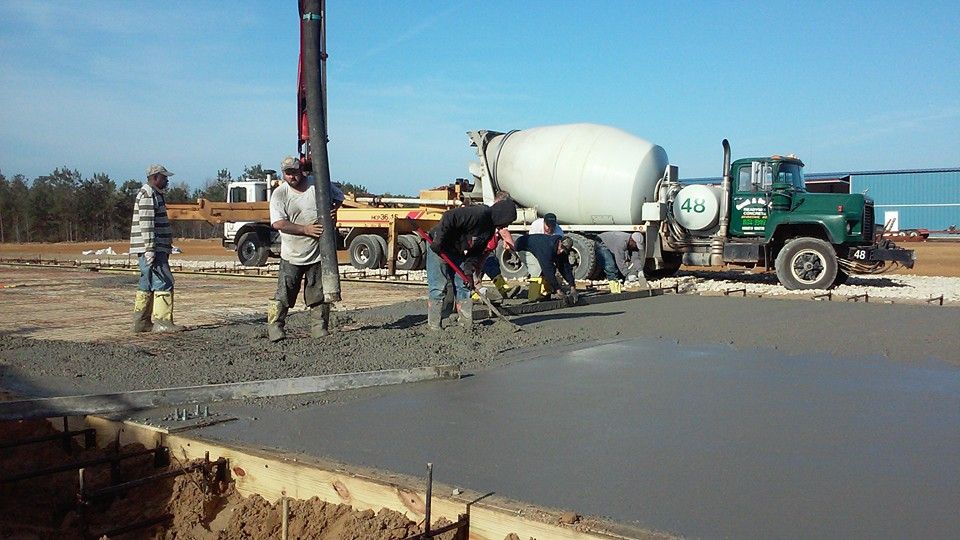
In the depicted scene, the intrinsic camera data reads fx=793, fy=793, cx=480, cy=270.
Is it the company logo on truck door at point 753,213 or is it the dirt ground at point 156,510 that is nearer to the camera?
the dirt ground at point 156,510

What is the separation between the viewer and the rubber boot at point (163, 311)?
7430 millimetres

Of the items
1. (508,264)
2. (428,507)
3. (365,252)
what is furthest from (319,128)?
(365,252)

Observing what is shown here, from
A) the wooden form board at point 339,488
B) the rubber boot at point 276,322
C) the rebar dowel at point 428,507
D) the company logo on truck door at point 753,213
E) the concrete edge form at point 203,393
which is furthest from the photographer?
the company logo on truck door at point 753,213

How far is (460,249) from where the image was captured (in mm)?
7586

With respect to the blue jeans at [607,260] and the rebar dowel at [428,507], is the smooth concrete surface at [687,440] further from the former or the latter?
the blue jeans at [607,260]

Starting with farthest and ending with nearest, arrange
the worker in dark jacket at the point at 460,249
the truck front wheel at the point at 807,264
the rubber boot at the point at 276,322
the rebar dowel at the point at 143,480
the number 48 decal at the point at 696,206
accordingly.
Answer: the number 48 decal at the point at 696,206 < the truck front wheel at the point at 807,264 < the worker in dark jacket at the point at 460,249 < the rubber boot at the point at 276,322 < the rebar dowel at the point at 143,480

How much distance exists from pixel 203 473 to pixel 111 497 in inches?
19.3

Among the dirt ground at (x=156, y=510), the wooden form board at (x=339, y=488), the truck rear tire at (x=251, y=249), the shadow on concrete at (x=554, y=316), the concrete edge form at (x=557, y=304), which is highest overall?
the truck rear tire at (x=251, y=249)

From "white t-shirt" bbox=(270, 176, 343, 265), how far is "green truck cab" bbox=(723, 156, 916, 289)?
31.0 ft

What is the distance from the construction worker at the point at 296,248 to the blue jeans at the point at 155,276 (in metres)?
1.22

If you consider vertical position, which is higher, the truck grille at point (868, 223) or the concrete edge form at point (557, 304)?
the truck grille at point (868, 223)

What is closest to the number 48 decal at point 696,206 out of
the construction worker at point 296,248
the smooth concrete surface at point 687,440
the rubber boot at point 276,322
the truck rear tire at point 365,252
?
the truck rear tire at point 365,252

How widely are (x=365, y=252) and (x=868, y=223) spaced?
10321mm

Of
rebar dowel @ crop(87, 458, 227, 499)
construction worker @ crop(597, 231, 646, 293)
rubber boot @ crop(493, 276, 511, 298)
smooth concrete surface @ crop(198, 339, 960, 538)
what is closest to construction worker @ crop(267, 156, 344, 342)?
smooth concrete surface @ crop(198, 339, 960, 538)
